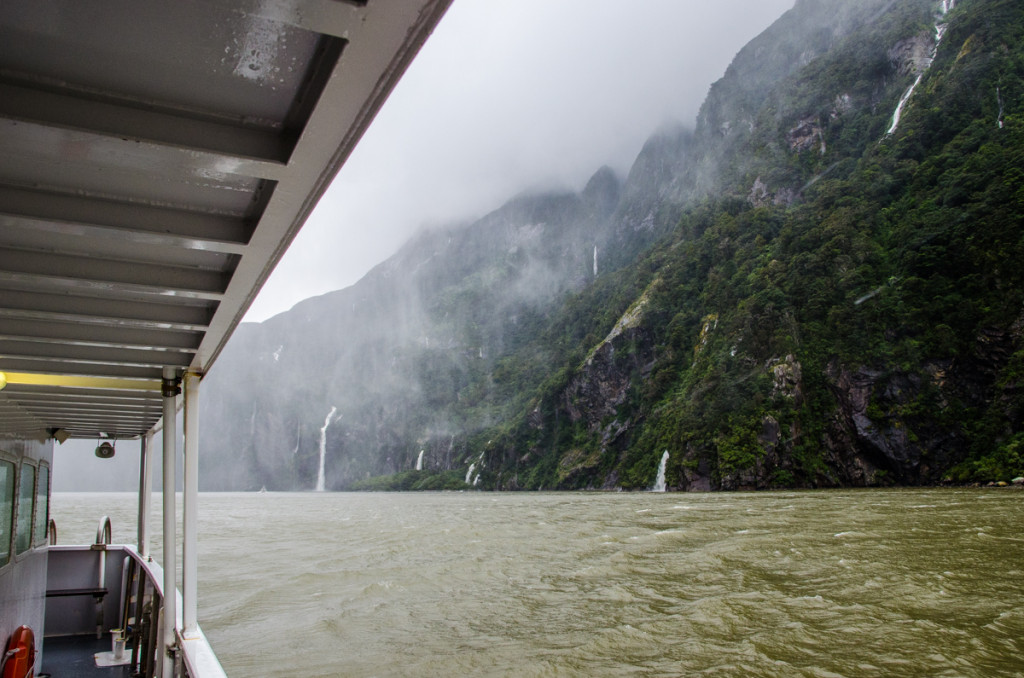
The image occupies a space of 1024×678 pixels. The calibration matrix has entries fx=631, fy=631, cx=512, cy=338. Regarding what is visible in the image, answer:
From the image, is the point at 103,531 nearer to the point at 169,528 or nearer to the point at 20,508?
the point at 20,508

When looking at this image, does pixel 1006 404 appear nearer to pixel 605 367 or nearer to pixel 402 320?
pixel 605 367

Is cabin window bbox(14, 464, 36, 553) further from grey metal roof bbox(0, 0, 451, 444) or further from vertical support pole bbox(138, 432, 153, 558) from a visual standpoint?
grey metal roof bbox(0, 0, 451, 444)

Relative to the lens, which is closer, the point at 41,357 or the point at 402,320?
the point at 41,357

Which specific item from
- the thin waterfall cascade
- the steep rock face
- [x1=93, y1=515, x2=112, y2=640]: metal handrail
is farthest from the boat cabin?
the steep rock face

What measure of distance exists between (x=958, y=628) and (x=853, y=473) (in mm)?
45041

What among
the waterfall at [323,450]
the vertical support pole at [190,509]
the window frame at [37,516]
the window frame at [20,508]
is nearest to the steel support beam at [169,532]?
the vertical support pole at [190,509]

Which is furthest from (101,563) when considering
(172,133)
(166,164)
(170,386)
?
(172,133)

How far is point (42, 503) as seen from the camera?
6.86 metres

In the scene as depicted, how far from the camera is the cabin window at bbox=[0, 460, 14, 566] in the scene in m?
4.90

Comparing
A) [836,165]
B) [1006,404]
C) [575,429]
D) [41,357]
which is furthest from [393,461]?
[41,357]

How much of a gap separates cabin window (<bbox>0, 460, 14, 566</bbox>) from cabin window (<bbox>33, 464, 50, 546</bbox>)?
4.69ft

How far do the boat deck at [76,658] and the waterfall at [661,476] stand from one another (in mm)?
57895

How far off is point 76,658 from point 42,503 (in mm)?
1696

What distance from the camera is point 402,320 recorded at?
7574 inches
